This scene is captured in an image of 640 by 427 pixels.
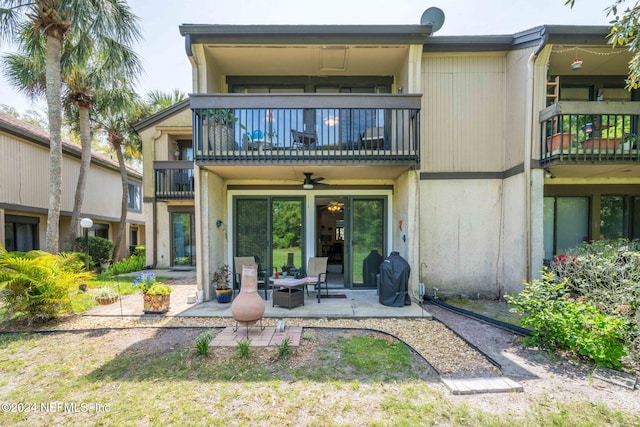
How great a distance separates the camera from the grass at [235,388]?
2672mm

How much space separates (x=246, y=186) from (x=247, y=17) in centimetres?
382

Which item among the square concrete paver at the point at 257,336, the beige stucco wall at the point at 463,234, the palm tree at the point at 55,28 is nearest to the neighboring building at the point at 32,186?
the palm tree at the point at 55,28

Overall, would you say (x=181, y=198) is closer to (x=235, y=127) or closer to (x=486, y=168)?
(x=235, y=127)

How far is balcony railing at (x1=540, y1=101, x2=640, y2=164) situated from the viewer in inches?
214

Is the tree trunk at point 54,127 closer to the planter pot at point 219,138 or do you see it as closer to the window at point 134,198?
the planter pot at point 219,138

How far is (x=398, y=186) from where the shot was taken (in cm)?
693

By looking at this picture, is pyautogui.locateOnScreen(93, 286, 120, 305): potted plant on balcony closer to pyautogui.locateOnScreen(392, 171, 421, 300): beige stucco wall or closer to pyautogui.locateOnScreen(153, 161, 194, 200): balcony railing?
pyautogui.locateOnScreen(153, 161, 194, 200): balcony railing

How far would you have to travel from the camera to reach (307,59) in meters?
6.64

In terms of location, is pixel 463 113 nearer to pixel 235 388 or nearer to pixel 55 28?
pixel 235 388

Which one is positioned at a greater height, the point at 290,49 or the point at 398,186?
the point at 290,49

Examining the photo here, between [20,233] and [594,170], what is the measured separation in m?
17.3

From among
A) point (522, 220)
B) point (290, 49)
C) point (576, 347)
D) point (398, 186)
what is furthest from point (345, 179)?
point (576, 347)

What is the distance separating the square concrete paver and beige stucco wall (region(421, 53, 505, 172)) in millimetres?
4680

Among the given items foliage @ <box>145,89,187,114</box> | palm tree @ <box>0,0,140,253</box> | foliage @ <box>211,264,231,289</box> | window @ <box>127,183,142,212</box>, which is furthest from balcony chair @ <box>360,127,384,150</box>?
window @ <box>127,183,142,212</box>
